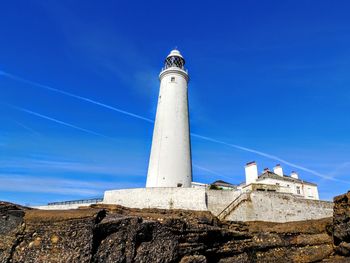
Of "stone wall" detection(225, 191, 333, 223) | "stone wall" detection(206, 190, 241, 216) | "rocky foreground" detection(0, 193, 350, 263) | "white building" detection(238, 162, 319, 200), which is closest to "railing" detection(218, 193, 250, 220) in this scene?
"stone wall" detection(225, 191, 333, 223)

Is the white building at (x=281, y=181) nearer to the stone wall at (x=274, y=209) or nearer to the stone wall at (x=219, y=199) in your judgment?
the stone wall at (x=274, y=209)

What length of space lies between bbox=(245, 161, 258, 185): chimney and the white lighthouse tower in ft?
48.5

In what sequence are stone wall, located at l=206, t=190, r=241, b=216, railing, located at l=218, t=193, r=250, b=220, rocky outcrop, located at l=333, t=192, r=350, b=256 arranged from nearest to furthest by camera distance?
rocky outcrop, located at l=333, t=192, r=350, b=256 → railing, located at l=218, t=193, r=250, b=220 → stone wall, located at l=206, t=190, r=241, b=216

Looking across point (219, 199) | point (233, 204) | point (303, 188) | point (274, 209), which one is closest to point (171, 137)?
point (219, 199)

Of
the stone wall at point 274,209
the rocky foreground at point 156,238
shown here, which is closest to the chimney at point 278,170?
the stone wall at point 274,209

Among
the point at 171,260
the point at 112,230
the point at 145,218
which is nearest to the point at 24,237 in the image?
the point at 112,230

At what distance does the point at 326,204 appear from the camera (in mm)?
30844

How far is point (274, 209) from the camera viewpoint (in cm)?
2780

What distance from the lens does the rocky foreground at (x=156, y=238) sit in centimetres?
516

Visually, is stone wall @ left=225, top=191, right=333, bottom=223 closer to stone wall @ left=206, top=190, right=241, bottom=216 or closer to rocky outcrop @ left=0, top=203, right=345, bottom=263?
stone wall @ left=206, top=190, right=241, bottom=216

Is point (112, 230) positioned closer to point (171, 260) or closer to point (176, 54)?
point (171, 260)

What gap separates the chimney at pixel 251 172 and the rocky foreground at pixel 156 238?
33.7 meters

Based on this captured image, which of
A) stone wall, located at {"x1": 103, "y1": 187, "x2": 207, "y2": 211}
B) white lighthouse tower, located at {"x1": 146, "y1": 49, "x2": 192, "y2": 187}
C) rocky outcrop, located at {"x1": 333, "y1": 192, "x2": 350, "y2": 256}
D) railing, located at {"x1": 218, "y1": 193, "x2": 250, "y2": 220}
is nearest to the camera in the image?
rocky outcrop, located at {"x1": 333, "y1": 192, "x2": 350, "y2": 256}

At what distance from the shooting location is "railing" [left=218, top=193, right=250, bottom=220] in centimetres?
2612
